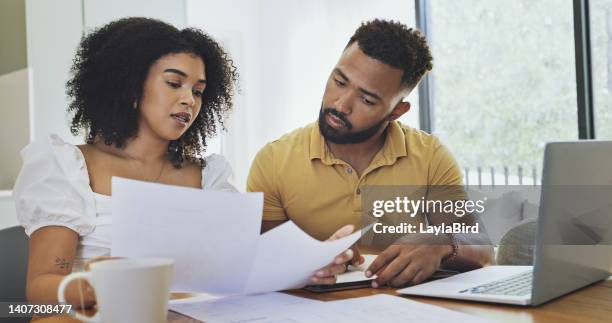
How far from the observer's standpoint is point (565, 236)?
0.82 metres

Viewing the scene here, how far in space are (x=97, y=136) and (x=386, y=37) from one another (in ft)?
2.53

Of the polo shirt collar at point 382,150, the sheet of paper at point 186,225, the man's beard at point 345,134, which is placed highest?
the man's beard at point 345,134

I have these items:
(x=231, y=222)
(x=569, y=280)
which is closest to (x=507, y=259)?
(x=569, y=280)

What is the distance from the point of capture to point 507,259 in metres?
1.33

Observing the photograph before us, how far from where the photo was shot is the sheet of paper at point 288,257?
0.82 meters

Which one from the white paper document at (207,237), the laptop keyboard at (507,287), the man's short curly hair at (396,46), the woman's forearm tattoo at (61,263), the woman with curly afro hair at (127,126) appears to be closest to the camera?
the white paper document at (207,237)

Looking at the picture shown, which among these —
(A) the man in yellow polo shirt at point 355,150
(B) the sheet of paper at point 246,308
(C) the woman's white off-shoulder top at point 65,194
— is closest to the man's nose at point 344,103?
(A) the man in yellow polo shirt at point 355,150

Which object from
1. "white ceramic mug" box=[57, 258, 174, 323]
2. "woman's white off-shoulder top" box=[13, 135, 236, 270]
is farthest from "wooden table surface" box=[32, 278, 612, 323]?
"woman's white off-shoulder top" box=[13, 135, 236, 270]

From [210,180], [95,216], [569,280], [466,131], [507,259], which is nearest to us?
[569,280]

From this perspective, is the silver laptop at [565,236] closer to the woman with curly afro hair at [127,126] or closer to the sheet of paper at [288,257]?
the sheet of paper at [288,257]

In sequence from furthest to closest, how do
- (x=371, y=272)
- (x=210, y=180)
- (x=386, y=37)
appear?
(x=386, y=37) < (x=210, y=180) < (x=371, y=272)

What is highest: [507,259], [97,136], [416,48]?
[416,48]

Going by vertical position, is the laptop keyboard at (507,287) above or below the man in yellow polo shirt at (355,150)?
below

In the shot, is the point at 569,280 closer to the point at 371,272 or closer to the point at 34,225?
the point at 371,272
